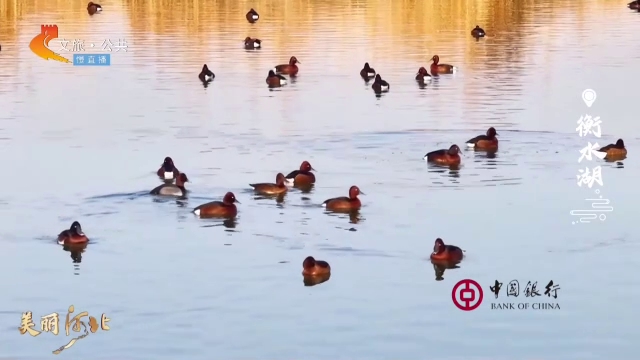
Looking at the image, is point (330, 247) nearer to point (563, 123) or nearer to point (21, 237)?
point (21, 237)

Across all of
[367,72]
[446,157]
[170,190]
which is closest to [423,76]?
[367,72]

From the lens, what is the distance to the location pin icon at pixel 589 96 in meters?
35.5

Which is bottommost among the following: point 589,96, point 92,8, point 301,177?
point 301,177

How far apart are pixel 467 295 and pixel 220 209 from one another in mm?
6156

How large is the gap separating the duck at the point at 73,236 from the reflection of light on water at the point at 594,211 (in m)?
8.22

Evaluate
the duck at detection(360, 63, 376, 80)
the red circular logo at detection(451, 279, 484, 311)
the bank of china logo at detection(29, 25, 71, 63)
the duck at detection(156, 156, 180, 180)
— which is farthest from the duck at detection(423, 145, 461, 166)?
the bank of china logo at detection(29, 25, 71, 63)

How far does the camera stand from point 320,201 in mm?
25641

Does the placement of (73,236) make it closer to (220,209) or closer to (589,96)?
(220,209)

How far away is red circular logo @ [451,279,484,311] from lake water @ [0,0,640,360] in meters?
0.15

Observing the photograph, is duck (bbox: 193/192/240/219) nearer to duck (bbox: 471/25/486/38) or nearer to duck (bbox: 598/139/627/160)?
duck (bbox: 598/139/627/160)

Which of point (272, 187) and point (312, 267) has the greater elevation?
point (272, 187)

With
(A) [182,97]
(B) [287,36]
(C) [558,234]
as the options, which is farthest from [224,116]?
(B) [287,36]

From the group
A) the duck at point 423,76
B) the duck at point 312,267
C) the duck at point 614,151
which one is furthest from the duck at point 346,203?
the duck at point 423,76

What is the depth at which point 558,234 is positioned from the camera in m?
22.8
